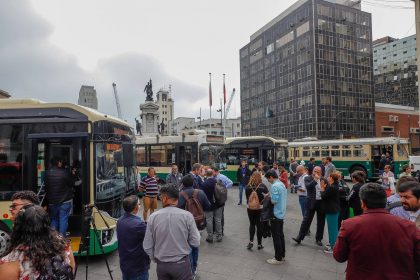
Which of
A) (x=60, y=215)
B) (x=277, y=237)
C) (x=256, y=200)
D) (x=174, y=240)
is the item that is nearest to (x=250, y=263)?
(x=277, y=237)

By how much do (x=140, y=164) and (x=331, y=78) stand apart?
5667 centimetres

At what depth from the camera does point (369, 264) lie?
287 centimetres

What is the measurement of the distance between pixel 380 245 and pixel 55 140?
666cm

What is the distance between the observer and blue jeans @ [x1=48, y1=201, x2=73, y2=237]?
6332 mm

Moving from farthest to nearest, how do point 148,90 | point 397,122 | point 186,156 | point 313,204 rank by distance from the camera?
point 397,122 < point 148,90 < point 186,156 < point 313,204

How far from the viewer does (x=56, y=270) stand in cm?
252

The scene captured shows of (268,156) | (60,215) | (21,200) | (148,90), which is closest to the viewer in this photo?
(21,200)

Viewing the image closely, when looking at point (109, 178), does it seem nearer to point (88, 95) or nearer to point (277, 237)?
point (277, 237)

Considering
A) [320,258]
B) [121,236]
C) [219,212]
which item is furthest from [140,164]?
[121,236]

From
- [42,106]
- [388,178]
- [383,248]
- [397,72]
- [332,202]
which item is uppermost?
[397,72]

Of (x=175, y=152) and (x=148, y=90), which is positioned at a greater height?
(x=148, y=90)

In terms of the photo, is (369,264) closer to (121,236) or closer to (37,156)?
(121,236)

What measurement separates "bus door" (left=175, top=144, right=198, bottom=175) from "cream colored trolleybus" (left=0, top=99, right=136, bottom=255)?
32.3 ft

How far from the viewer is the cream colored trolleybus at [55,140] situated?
6512mm
